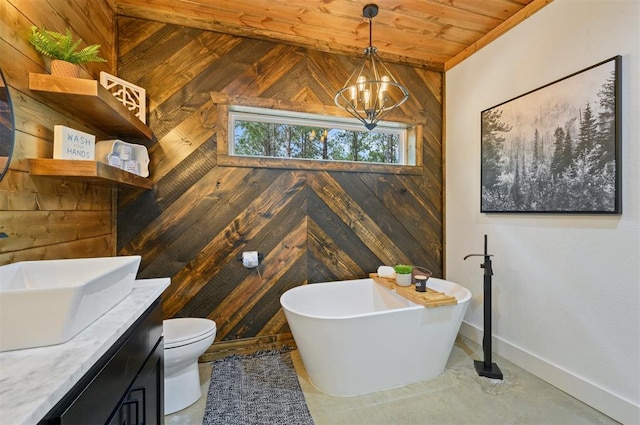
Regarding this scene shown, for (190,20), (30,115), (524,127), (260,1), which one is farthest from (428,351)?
(190,20)

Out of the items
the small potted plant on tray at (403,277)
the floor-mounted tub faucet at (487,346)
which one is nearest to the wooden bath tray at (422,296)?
the small potted plant on tray at (403,277)

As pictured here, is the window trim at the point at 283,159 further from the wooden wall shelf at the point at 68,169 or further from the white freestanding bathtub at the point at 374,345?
A: the white freestanding bathtub at the point at 374,345

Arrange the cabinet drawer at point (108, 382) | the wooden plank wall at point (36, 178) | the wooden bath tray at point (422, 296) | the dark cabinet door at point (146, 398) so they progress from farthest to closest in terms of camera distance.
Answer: the wooden bath tray at point (422, 296), the wooden plank wall at point (36, 178), the dark cabinet door at point (146, 398), the cabinet drawer at point (108, 382)

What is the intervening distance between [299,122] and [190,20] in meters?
1.18

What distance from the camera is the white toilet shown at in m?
1.67

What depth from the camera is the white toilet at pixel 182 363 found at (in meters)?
1.67

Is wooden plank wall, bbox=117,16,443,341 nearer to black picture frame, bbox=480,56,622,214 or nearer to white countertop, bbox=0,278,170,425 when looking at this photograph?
black picture frame, bbox=480,56,622,214

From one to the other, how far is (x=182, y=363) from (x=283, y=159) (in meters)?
1.69

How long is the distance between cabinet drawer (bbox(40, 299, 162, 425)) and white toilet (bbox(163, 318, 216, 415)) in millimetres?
564

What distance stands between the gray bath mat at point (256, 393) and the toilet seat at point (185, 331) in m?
0.44

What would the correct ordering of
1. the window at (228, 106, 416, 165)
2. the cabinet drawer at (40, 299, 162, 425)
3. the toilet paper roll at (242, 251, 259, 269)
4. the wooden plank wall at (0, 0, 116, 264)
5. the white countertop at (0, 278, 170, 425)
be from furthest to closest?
the window at (228, 106, 416, 165), the toilet paper roll at (242, 251, 259, 269), the wooden plank wall at (0, 0, 116, 264), the cabinet drawer at (40, 299, 162, 425), the white countertop at (0, 278, 170, 425)

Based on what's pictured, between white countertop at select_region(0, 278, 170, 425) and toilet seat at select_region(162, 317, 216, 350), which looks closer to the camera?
white countertop at select_region(0, 278, 170, 425)

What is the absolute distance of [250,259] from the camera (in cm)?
239

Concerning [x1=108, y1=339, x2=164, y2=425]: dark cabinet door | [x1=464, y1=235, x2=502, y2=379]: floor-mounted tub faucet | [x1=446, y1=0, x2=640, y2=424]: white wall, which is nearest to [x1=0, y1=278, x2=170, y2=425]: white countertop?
[x1=108, y1=339, x2=164, y2=425]: dark cabinet door
